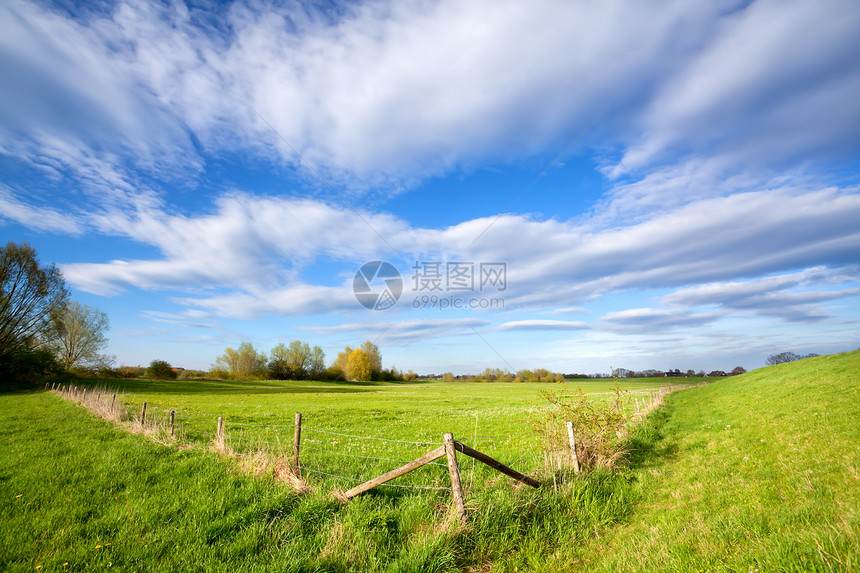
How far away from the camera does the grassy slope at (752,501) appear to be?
4438 mm

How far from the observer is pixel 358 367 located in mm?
112438

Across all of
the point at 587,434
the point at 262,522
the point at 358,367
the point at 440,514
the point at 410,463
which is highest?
the point at 358,367

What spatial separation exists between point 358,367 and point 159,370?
48225 millimetres

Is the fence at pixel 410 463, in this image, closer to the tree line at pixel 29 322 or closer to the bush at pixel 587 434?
the bush at pixel 587 434

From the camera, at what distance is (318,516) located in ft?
22.1

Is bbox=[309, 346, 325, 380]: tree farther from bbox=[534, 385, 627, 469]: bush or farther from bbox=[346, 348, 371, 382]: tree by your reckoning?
bbox=[534, 385, 627, 469]: bush

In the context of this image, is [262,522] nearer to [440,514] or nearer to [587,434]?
[440,514]

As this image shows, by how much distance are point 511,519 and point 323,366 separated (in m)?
113

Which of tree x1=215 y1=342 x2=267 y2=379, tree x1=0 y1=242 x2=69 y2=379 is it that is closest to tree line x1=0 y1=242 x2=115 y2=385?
tree x1=0 y1=242 x2=69 y2=379

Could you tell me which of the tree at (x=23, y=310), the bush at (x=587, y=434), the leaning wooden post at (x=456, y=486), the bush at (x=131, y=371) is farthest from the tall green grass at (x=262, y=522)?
the bush at (x=131, y=371)

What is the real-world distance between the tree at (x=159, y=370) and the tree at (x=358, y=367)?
43832 mm

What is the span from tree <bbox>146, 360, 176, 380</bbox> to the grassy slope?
320 feet

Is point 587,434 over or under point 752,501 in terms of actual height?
over

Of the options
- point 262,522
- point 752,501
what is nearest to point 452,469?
point 262,522
